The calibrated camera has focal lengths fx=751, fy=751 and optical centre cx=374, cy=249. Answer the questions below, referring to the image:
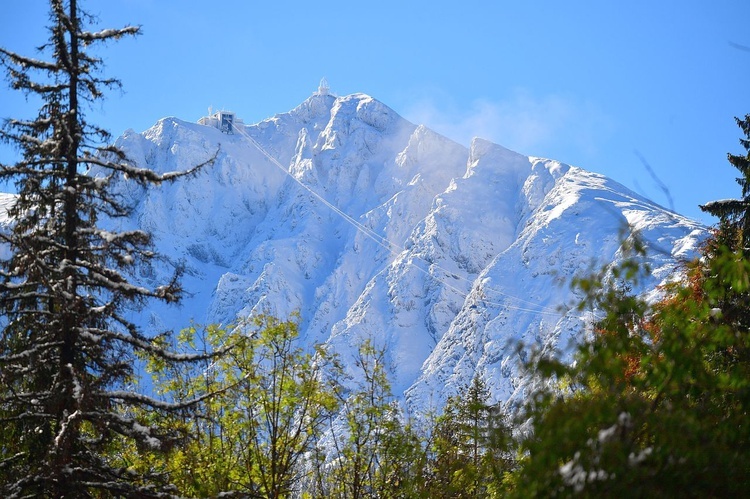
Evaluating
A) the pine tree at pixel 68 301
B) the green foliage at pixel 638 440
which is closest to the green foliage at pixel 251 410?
the pine tree at pixel 68 301

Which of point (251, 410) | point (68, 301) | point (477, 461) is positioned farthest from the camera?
point (477, 461)

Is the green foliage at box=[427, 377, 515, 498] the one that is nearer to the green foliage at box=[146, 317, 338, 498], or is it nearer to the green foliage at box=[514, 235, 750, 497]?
the green foliage at box=[514, 235, 750, 497]

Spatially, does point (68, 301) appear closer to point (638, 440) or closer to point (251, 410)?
point (251, 410)

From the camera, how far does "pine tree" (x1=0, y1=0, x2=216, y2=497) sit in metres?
11.2

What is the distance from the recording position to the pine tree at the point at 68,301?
441 inches

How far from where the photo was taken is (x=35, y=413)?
11391mm

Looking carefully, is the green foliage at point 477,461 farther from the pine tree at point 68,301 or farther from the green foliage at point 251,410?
the pine tree at point 68,301

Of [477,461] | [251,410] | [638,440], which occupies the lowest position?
[638,440]

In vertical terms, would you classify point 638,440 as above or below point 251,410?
below

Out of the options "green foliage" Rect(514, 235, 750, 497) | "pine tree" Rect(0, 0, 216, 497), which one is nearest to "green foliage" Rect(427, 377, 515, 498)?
"green foliage" Rect(514, 235, 750, 497)

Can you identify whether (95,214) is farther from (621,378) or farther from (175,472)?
(621,378)

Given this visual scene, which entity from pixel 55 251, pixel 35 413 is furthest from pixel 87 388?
pixel 55 251

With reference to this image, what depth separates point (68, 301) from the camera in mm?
11312

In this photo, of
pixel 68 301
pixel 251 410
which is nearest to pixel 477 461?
pixel 251 410
